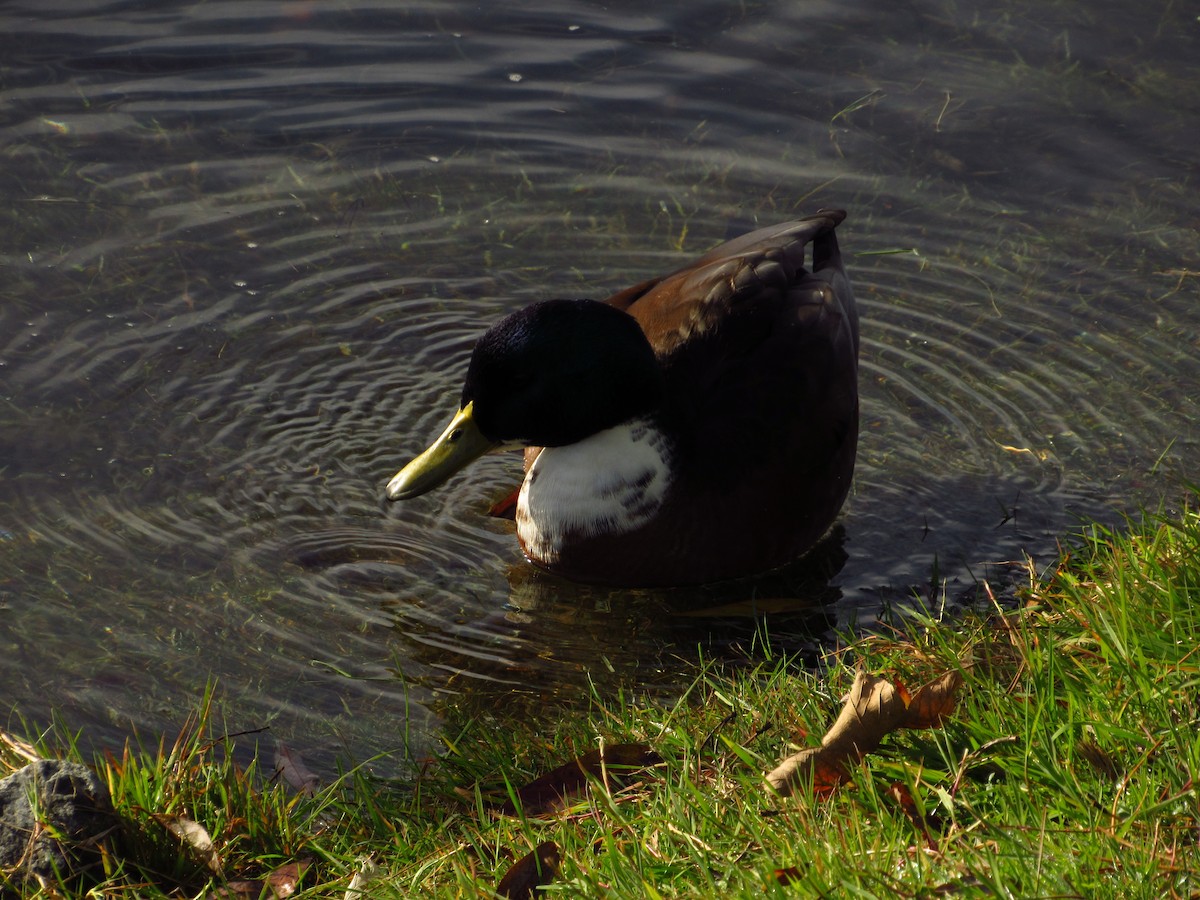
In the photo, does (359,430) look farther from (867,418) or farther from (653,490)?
(867,418)

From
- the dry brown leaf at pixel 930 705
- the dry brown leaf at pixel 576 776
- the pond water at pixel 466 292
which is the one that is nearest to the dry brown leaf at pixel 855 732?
the dry brown leaf at pixel 930 705

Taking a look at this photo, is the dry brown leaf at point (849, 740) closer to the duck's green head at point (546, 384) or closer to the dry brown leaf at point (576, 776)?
the dry brown leaf at point (576, 776)

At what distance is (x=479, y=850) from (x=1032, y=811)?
3.59 feet

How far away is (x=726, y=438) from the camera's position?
4.39 meters

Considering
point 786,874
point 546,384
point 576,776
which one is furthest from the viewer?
point 546,384

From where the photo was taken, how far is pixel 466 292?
5.91 meters

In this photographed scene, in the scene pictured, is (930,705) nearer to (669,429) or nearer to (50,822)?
(669,429)

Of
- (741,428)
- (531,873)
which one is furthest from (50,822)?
(741,428)

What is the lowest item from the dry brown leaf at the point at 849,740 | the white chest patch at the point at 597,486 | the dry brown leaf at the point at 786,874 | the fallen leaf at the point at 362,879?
the fallen leaf at the point at 362,879

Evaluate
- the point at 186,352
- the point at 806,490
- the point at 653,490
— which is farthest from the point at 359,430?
the point at 806,490

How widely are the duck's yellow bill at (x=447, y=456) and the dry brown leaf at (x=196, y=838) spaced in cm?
145

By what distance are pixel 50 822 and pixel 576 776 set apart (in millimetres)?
1117

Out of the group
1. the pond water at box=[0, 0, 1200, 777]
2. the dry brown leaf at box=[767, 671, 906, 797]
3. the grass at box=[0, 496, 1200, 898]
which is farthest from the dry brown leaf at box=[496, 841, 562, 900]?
the pond water at box=[0, 0, 1200, 777]

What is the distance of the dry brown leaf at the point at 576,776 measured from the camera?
3242 mm
